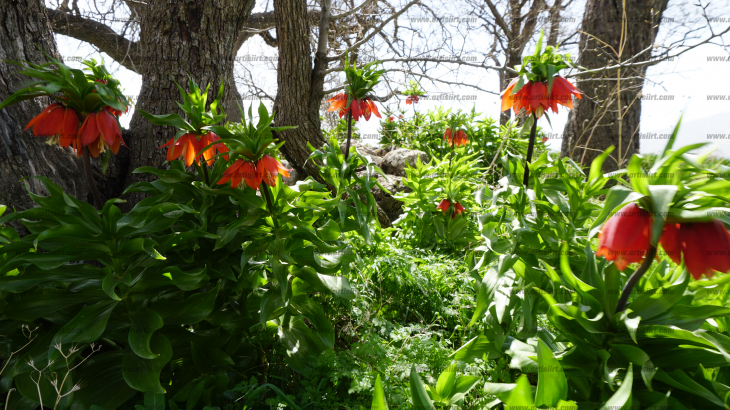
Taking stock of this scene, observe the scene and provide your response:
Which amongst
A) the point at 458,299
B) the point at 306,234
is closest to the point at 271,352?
the point at 306,234

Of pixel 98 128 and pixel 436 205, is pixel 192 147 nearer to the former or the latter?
pixel 98 128

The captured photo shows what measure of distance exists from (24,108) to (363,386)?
6.61 ft

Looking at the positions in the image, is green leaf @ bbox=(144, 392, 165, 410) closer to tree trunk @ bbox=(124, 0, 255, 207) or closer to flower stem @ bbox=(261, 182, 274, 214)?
flower stem @ bbox=(261, 182, 274, 214)

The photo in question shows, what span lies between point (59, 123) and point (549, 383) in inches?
68.1

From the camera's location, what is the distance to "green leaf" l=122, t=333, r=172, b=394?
1.18 m

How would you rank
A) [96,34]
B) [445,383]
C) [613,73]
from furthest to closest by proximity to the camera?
[96,34] < [613,73] < [445,383]

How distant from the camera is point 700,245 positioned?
80 centimetres

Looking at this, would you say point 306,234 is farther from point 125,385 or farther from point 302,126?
point 302,126

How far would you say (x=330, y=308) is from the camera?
2.05 m

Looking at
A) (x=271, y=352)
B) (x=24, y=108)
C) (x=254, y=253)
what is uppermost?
(x=24, y=108)

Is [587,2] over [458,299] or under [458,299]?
over

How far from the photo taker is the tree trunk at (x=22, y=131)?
5.56ft

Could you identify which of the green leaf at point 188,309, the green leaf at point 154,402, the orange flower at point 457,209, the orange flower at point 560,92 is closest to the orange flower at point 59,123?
the green leaf at point 188,309

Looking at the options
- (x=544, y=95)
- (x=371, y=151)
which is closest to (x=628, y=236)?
(x=544, y=95)
